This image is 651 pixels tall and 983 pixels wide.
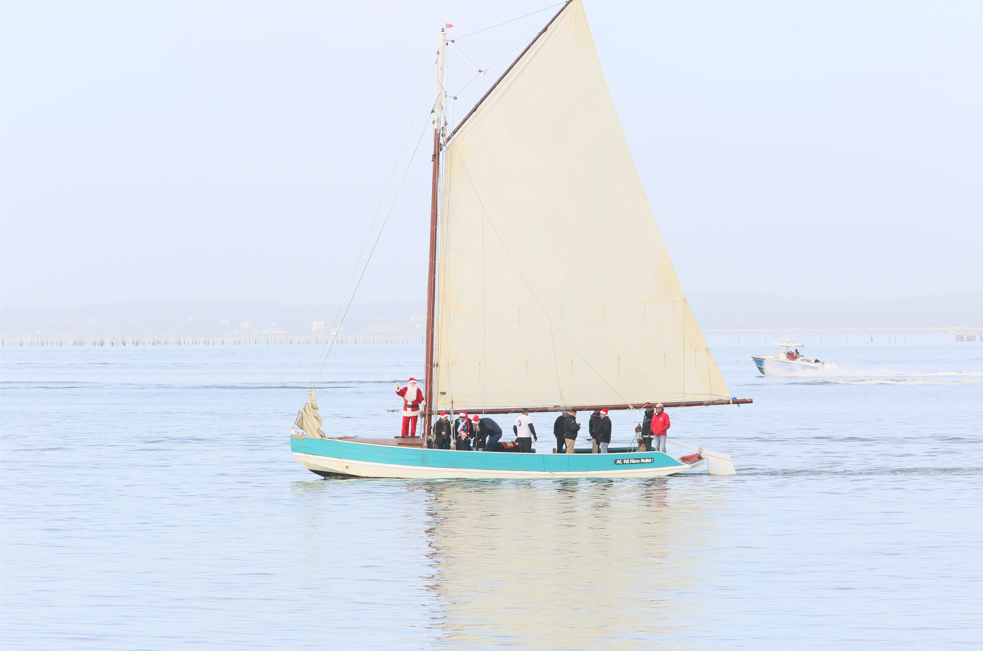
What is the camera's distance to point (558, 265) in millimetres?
34156

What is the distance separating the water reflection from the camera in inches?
677

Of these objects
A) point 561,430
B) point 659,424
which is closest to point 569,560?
point 561,430

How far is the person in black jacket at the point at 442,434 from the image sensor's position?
33.5 m

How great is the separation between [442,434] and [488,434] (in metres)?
1.57

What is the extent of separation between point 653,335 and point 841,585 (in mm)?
14979

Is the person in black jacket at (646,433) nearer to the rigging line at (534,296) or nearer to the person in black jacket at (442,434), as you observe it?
the rigging line at (534,296)

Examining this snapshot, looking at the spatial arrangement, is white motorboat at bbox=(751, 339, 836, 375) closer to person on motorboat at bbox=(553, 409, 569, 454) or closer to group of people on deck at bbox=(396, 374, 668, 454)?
group of people on deck at bbox=(396, 374, 668, 454)

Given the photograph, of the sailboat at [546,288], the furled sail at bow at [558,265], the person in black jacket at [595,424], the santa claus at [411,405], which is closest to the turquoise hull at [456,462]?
the sailboat at [546,288]

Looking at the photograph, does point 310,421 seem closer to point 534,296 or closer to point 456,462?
point 456,462

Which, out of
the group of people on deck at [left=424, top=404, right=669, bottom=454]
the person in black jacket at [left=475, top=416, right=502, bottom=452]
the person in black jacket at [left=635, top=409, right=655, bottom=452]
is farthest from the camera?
the person in black jacket at [left=635, top=409, right=655, bottom=452]

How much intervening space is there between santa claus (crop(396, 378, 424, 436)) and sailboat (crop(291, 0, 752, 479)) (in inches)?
28.9

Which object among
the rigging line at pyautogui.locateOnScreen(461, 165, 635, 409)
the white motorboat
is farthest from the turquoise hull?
the white motorboat

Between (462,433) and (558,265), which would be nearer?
(462,433)

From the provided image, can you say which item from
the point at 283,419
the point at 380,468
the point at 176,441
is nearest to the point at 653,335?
the point at 380,468
